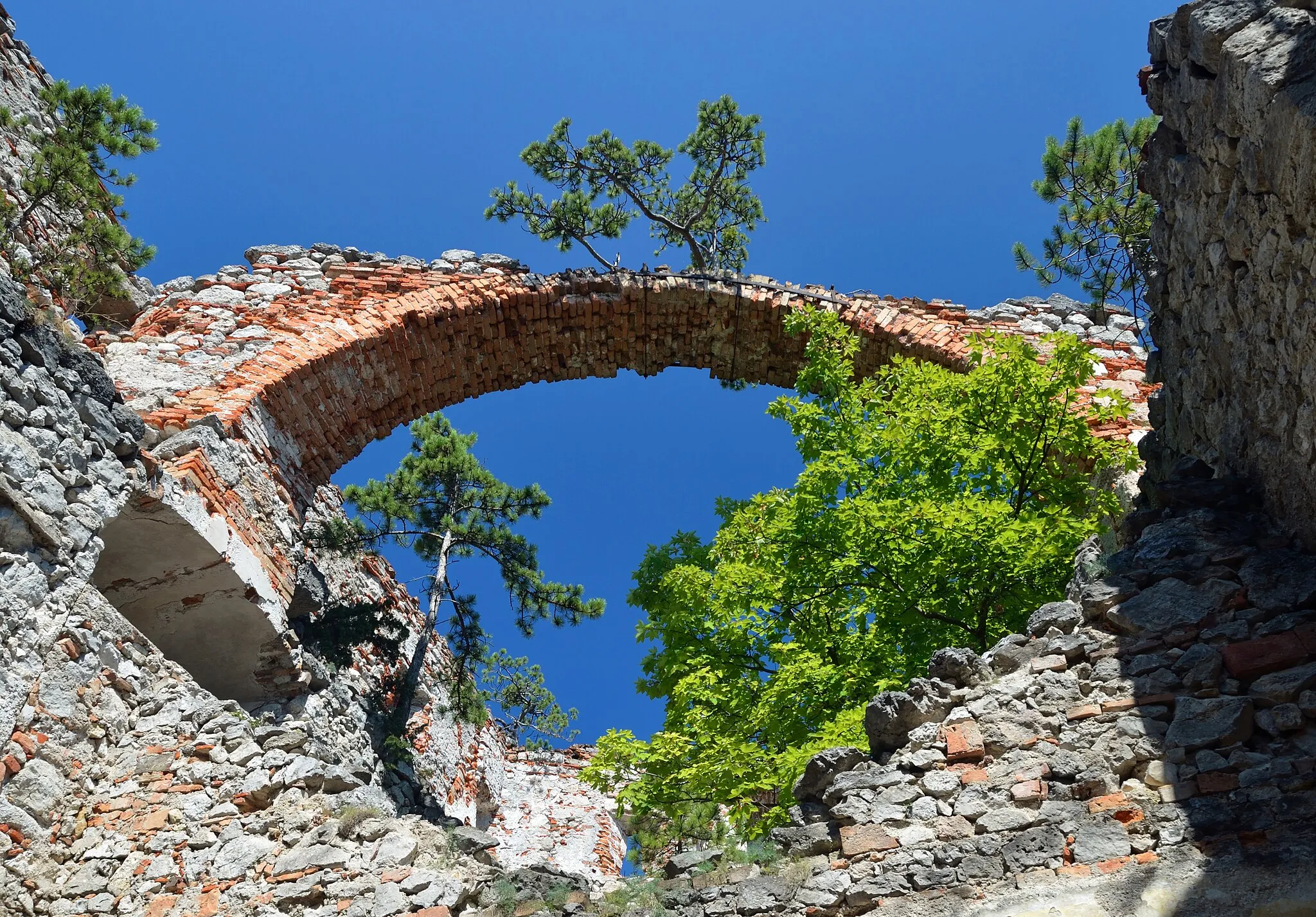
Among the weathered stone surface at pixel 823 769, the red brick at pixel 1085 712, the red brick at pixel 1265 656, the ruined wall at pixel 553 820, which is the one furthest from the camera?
the ruined wall at pixel 553 820

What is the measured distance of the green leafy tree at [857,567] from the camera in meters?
7.02

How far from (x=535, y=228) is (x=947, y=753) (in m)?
10.6

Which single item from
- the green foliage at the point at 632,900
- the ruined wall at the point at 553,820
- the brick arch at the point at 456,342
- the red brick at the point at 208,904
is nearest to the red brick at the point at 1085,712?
the green foliage at the point at 632,900

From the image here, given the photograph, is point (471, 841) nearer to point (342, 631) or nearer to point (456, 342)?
point (342, 631)

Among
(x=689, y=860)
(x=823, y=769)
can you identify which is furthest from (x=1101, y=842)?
(x=689, y=860)

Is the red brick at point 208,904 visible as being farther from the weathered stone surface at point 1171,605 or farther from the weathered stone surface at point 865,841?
the weathered stone surface at point 1171,605

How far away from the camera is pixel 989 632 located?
702 centimetres

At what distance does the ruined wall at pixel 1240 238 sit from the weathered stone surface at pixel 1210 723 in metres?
1.00

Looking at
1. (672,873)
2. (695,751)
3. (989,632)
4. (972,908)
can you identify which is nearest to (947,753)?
(972,908)

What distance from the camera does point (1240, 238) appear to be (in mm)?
5461

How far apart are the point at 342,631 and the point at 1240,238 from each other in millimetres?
6742

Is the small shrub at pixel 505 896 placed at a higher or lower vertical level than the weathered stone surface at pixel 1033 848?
higher

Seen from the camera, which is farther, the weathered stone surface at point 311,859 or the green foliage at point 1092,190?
the green foliage at point 1092,190

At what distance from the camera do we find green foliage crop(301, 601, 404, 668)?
343 inches
